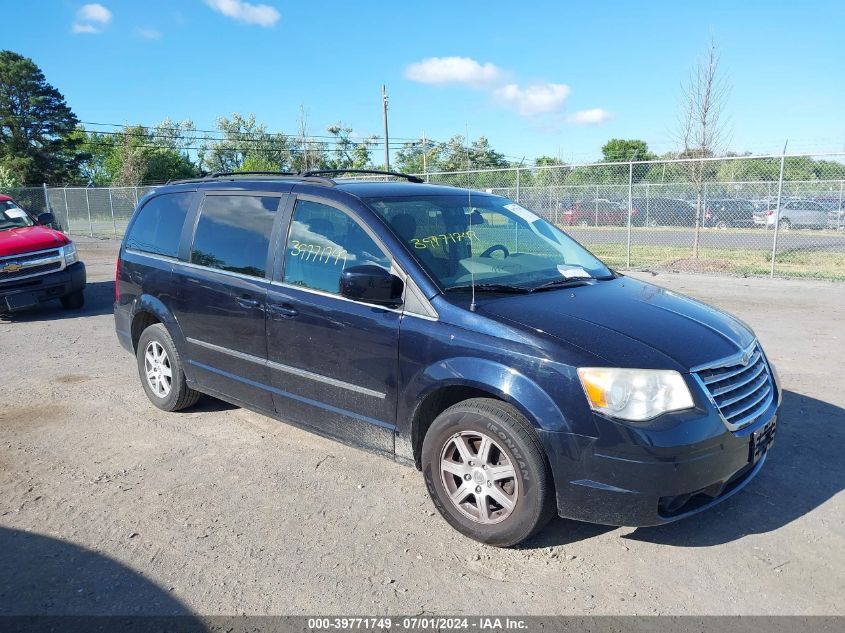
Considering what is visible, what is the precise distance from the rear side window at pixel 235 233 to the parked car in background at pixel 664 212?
15320 mm

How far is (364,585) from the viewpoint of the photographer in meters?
2.98

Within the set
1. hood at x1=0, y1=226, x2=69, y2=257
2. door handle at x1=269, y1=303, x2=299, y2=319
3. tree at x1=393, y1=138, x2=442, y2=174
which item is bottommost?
door handle at x1=269, y1=303, x2=299, y2=319

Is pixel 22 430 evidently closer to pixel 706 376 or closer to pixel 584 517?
pixel 584 517

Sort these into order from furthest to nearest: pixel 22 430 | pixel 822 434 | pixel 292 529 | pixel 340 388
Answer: pixel 22 430
pixel 822 434
pixel 340 388
pixel 292 529

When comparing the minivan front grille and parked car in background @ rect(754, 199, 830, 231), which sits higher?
parked car in background @ rect(754, 199, 830, 231)

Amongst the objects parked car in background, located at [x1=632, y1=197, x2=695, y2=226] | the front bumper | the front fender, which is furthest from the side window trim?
parked car in background, located at [x1=632, y1=197, x2=695, y2=226]

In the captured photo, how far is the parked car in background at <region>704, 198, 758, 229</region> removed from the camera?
17141mm

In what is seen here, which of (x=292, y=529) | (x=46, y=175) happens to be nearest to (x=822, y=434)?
(x=292, y=529)

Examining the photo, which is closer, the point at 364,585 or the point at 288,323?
the point at 364,585

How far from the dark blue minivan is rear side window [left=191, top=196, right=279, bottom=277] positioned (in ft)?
0.05

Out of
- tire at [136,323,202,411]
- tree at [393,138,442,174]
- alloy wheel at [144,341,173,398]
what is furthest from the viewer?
→ tree at [393,138,442,174]

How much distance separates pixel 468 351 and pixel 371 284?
25.0 inches

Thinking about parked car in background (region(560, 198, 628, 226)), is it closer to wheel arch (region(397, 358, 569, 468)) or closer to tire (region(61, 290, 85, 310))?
tire (region(61, 290, 85, 310))

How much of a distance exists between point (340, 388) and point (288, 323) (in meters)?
0.56
